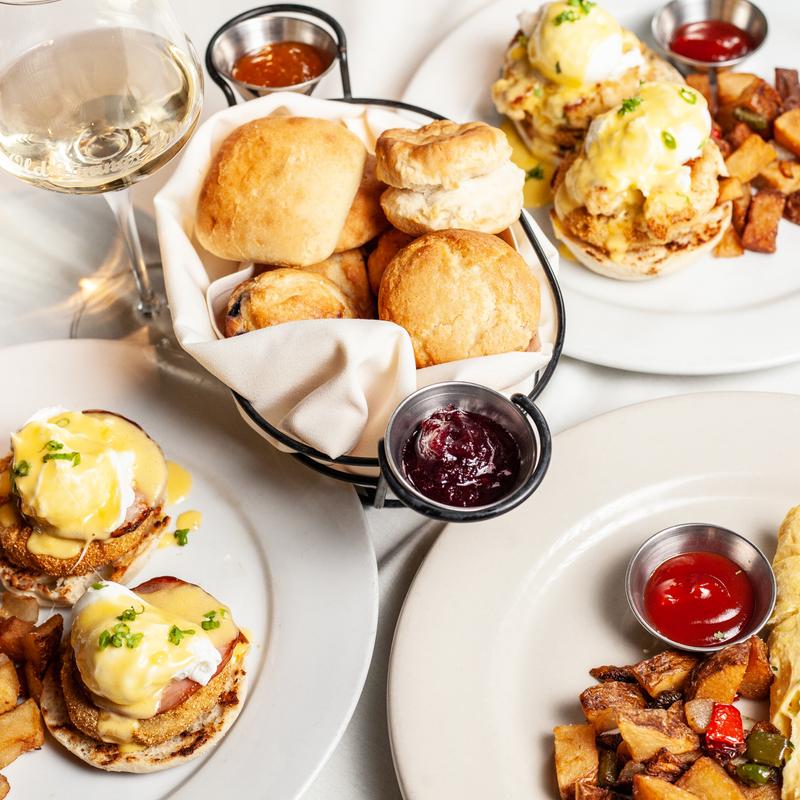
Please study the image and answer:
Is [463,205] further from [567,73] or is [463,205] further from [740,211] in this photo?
[740,211]

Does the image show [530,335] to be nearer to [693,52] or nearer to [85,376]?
[85,376]

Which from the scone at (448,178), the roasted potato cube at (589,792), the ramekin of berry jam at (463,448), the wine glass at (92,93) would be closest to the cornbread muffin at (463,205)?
the scone at (448,178)

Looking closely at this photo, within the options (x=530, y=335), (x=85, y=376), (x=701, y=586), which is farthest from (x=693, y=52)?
(x=85, y=376)

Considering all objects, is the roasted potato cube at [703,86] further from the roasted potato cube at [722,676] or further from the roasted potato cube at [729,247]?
the roasted potato cube at [722,676]

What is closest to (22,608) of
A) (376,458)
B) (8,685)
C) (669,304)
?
(8,685)

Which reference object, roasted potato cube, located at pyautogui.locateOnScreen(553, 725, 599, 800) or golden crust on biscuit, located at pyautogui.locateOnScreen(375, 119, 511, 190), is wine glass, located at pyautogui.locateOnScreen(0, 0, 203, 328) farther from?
roasted potato cube, located at pyautogui.locateOnScreen(553, 725, 599, 800)
